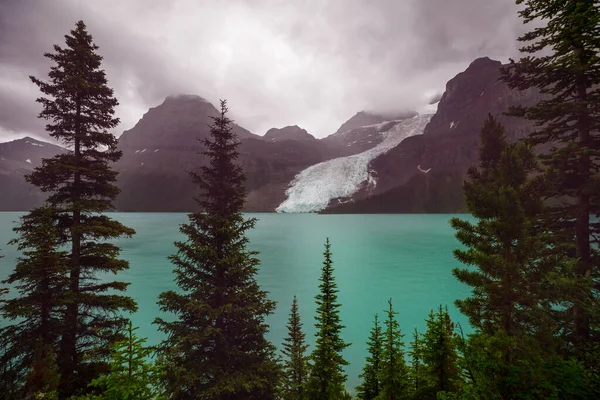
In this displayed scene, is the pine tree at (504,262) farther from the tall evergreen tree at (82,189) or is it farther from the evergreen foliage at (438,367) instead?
the tall evergreen tree at (82,189)

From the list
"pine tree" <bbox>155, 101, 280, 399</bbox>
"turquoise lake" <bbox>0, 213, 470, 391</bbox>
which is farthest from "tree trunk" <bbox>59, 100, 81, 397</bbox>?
"turquoise lake" <bbox>0, 213, 470, 391</bbox>

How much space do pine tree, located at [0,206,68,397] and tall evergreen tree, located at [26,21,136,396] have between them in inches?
17.1

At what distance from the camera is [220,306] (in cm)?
978

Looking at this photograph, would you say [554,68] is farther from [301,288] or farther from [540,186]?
[301,288]

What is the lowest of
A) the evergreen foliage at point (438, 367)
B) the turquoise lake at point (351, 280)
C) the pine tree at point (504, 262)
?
the turquoise lake at point (351, 280)

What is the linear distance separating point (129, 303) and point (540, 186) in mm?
16763

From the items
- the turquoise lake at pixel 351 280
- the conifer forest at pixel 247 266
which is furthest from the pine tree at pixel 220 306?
the turquoise lake at pixel 351 280

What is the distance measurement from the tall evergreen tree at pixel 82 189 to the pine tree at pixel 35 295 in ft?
1.43

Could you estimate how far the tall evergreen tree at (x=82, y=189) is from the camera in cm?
974

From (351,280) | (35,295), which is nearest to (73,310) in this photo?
(35,295)

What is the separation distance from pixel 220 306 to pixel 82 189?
7.19m

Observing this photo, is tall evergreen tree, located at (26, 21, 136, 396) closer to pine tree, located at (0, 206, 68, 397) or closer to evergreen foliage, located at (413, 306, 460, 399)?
pine tree, located at (0, 206, 68, 397)

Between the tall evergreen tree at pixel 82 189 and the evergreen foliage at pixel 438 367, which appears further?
the tall evergreen tree at pixel 82 189

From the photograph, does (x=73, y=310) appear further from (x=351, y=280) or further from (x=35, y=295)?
(x=351, y=280)
